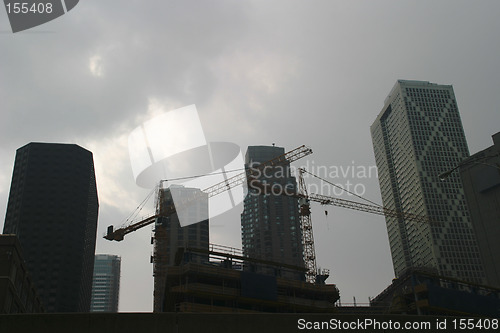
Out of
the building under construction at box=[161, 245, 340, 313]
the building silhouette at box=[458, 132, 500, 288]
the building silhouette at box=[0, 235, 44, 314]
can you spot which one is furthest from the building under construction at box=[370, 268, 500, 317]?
the building silhouette at box=[0, 235, 44, 314]

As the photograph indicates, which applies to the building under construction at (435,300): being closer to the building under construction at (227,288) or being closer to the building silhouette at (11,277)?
the building under construction at (227,288)

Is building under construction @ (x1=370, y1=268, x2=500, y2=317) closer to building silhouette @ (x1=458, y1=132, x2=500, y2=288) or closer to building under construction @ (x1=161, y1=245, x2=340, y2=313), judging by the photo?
building silhouette @ (x1=458, y1=132, x2=500, y2=288)

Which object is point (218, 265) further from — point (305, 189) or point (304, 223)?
point (305, 189)

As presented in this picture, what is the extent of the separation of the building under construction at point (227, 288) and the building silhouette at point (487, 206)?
3843 cm

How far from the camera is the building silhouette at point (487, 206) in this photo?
96.9m

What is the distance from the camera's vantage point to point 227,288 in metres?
82.8

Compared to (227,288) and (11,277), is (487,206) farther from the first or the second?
(11,277)

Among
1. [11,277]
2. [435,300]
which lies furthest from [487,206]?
[11,277]

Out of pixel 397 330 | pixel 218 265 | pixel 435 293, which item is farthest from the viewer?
pixel 435 293

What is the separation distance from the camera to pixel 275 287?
86.4 meters

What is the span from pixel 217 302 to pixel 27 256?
144206 mm

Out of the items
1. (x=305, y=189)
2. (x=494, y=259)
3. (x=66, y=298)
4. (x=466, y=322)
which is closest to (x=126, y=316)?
(x=466, y=322)

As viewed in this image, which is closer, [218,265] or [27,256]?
[218,265]

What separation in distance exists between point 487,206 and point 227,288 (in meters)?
57.3
